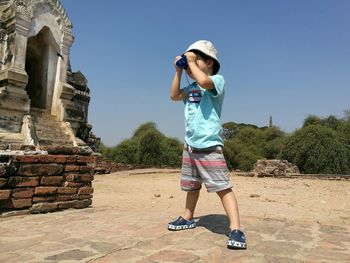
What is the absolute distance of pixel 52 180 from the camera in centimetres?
420

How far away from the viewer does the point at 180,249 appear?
7.86 feet

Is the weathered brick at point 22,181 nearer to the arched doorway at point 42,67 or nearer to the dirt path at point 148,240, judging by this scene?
the dirt path at point 148,240

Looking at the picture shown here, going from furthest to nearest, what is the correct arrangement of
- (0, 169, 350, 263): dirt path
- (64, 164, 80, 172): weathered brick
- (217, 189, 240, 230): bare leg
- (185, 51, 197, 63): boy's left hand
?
(64, 164, 80, 172): weathered brick
(185, 51, 197, 63): boy's left hand
(217, 189, 240, 230): bare leg
(0, 169, 350, 263): dirt path

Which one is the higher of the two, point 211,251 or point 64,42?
point 64,42

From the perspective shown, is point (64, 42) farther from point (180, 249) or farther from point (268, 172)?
point (268, 172)

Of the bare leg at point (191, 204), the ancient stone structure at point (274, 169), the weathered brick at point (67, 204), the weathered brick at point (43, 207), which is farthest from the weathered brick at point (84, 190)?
the ancient stone structure at point (274, 169)

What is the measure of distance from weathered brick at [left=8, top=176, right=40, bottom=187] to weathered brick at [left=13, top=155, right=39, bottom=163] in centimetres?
17

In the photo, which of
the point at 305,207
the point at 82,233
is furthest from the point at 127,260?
the point at 305,207

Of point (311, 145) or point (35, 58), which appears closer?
point (35, 58)

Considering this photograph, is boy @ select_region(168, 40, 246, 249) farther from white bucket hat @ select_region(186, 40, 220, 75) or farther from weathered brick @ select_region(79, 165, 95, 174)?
weathered brick @ select_region(79, 165, 95, 174)

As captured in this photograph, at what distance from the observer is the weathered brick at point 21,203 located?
3.84 meters

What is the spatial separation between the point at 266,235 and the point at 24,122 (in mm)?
5644

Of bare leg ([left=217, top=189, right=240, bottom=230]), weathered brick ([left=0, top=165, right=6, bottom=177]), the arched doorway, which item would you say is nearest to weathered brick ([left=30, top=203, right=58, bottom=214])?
weathered brick ([left=0, top=165, right=6, bottom=177])

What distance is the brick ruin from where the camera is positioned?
399 cm
